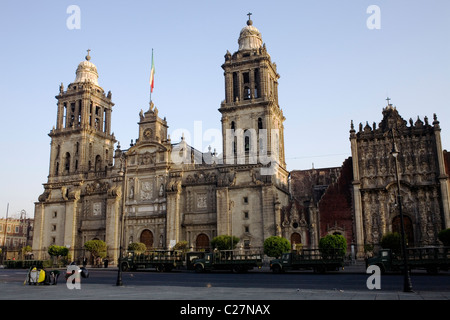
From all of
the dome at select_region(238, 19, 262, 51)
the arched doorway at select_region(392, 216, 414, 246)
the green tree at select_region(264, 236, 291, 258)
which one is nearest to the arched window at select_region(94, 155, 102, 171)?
the dome at select_region(238, 19, 262, 51)

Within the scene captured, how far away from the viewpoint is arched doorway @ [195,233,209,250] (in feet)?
189

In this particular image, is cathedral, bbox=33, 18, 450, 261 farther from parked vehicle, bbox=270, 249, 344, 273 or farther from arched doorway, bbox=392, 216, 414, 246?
parked vehicle, bbox=270, 249, 344, 273

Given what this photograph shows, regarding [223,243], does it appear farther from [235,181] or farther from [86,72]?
[86,72]

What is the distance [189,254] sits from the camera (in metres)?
43.6

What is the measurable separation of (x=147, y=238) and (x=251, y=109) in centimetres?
2295

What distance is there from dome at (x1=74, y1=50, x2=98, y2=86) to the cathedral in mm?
225

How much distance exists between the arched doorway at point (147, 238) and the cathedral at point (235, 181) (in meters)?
0.21

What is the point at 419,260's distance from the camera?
32344mm

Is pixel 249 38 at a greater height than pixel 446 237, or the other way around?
pixel 249 38

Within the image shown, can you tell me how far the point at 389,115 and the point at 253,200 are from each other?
19151 millimetres

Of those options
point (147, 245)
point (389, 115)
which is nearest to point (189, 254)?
point (147, 245)

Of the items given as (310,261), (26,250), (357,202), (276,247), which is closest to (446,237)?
(357,202)
